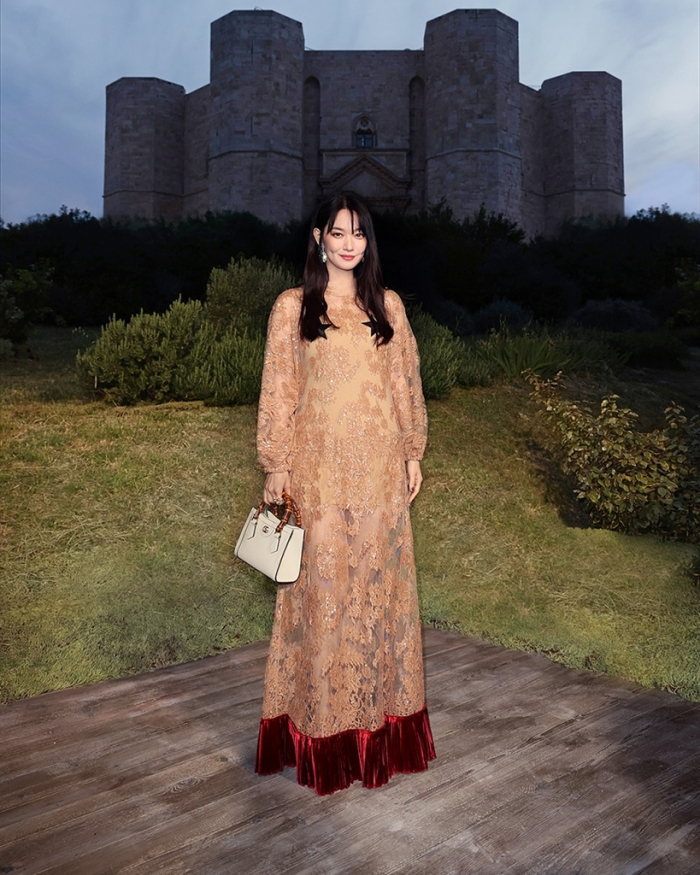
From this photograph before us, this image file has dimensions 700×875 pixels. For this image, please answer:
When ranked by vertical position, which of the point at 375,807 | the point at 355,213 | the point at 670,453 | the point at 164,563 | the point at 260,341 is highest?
the point at 260,341

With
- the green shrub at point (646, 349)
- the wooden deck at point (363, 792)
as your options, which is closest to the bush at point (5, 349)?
the wooden deck at point (363, 792)

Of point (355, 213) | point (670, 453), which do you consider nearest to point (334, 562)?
point (355, 213)

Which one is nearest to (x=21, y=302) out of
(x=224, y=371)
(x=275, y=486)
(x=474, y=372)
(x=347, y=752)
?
(x=224, y=371)

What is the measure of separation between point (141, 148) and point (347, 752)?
35.9m

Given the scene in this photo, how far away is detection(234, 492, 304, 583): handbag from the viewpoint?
240 centimetres

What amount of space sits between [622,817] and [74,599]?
3414 millimetres

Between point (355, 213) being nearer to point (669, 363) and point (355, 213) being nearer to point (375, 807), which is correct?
point (375, 807)

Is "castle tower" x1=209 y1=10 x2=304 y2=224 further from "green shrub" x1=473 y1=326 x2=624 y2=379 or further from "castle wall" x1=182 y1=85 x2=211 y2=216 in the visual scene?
"green shrub" x1=473 y1=326 x2=624 y2=379

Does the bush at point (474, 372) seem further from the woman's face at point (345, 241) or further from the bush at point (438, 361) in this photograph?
the woman's face at point (345, 241)

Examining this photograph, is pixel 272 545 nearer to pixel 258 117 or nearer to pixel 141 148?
pixel 258 117

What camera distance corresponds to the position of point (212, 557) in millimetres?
5391

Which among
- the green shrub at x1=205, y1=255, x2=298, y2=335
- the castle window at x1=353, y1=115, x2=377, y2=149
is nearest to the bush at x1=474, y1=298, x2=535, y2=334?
the green shrub at x1=205, y1=255, x2=298, y2=335

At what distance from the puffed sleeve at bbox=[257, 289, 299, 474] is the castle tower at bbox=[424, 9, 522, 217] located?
2966 cm

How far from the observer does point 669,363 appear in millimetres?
13148
